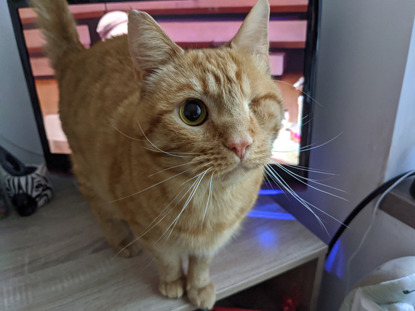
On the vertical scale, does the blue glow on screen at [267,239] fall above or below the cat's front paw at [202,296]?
above

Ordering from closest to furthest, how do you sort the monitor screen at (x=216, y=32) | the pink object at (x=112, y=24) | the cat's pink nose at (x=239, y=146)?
the cat's pink nose at (x=239, y=146)
the monitor screen at (x=216, y=32)
the pink object at (x=112, y=24)

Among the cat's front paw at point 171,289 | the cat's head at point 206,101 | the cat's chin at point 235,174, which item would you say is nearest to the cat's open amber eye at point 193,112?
the cat's head at point 206,101

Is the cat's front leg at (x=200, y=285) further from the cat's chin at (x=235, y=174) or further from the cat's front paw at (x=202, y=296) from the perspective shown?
the cat's chin at (x=235, y=174)

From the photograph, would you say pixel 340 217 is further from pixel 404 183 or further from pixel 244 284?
pixel 244 284

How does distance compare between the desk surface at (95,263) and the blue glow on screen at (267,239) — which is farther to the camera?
the blue glow on screen at (267,239)

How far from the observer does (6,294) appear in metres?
0.76

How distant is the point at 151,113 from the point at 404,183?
0.73 m

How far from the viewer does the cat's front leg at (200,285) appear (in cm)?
74

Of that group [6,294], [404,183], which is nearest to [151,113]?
[6,294]

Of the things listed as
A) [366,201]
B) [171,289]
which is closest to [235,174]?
[171,289]

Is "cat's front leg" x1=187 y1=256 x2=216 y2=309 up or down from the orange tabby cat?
down

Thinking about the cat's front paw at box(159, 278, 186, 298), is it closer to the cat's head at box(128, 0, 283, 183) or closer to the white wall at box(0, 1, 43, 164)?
the cat's head at box(128, 0, 283, 183)

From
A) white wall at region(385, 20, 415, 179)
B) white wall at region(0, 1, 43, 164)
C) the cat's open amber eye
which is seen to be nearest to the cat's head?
the cat's open amber eye

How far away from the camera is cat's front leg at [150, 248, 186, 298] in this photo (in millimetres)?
737
